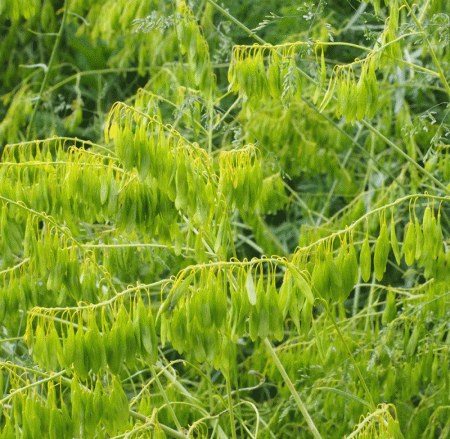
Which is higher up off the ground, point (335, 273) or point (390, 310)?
point (335, 273)

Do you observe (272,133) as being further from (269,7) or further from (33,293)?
(33,293)

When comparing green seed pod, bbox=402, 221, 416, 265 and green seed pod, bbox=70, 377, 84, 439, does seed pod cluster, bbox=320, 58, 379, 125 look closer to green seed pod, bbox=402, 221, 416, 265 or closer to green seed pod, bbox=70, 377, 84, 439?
green seed pod, bbox=402, 221, 416, 265

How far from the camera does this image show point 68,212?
1.73 meters

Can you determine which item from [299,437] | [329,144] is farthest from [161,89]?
[299,437]

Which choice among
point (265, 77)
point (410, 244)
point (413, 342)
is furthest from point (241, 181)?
point (413, 342)

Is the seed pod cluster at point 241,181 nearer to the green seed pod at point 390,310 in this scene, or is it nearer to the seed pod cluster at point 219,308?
the seed pod cluster at point 219,308

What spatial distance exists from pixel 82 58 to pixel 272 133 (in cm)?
246

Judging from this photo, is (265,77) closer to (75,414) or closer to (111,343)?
(111,343)

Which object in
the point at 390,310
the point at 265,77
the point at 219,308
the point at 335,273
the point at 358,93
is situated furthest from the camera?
the point at 390,310

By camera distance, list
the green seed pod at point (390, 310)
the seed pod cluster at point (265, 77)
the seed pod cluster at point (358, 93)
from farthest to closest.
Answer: the green seed pod at point (390, 310) → the seed pod cluster at point (265, 77) → the seed pod cluster at point (358, 93)

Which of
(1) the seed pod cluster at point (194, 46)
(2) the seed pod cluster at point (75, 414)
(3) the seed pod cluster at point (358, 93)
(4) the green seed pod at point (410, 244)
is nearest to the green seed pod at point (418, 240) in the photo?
(4) the green seed pod at point (410, 244)

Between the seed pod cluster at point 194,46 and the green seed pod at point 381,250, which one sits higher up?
the seed pod cluster at point 194,46

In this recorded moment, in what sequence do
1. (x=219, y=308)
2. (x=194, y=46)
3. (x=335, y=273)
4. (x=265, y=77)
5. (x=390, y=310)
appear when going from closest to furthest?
1. (x=219, y=308)
2. (x=335, y=273)
3. (x=265, y=77)
4. (x=194, y=46)
5. (x=390, y=310)

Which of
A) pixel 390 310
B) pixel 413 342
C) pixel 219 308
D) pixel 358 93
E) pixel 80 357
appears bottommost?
pixel 413 342
